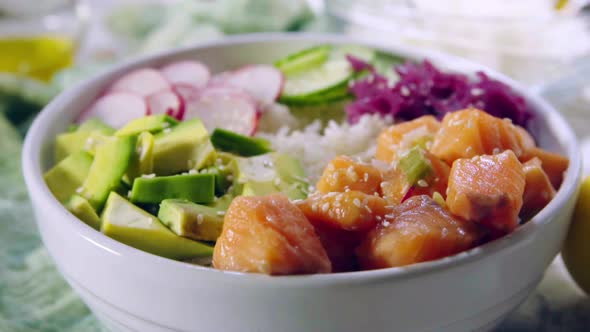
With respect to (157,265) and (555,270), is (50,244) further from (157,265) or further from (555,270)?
(555,270)

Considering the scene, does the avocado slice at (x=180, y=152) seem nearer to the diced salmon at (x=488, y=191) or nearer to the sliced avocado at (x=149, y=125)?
the sliced avocado at (x=149, y=125)

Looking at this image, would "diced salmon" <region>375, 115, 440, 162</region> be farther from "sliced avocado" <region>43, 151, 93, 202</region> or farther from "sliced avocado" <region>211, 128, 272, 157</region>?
"sliced avocado" <region>43, 151, 93, 202</region>

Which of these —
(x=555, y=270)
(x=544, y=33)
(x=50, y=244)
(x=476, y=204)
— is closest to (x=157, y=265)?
(x=50, y=244)

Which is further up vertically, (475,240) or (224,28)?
(475,240)

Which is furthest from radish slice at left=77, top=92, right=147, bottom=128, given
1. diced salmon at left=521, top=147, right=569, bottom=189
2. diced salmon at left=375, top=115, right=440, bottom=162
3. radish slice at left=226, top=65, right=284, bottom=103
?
diced salmon at left=521, top=147, right=569, bottom=189

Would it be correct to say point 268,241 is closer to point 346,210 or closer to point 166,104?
point 346,210

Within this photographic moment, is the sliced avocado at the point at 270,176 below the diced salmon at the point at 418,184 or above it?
below

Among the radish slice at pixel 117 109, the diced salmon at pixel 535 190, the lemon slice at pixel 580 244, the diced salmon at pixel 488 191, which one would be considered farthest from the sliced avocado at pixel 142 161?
the lemon slice at pixel 580 244
